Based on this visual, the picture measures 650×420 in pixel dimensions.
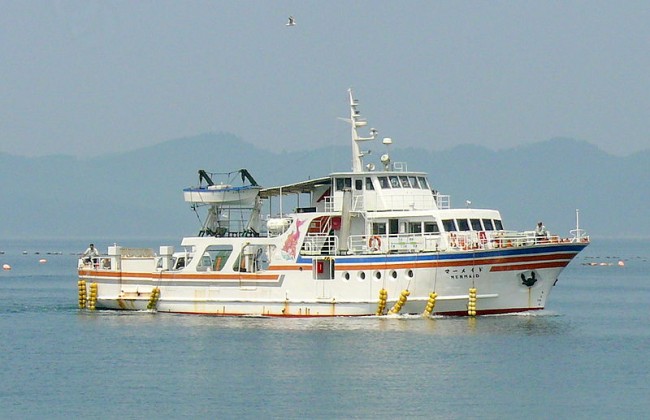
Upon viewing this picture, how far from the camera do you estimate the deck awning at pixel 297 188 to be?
5269cm

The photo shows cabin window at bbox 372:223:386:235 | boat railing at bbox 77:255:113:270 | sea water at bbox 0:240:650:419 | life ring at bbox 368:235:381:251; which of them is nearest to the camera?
sea water at bbox 0:240:650:419

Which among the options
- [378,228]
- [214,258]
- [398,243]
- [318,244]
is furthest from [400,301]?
[214,258]

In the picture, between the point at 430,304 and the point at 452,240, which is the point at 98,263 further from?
the point at 452,240

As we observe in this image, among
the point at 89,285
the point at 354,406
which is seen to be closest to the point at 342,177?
the point at 89,285

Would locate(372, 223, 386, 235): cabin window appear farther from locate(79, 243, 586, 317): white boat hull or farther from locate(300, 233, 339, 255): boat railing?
locate(79, 243, 586, 317): white boat hull

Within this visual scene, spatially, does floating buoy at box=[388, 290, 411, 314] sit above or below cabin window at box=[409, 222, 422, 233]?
below

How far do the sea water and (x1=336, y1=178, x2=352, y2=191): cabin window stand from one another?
5.61 m

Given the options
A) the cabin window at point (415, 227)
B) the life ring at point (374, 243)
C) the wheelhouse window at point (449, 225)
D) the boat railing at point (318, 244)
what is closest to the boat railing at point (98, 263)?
the boat railing at point (318, 244)

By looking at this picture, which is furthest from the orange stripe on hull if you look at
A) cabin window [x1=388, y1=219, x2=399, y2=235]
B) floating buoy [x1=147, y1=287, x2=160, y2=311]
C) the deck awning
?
floating buoy [x1=147, y1=287, x2=160, y2=311]

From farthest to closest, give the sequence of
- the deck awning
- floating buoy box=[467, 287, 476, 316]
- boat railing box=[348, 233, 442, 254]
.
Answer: the deck awning, boat railing box=[348, 233, 442, 254], floating buoy box=[467, 287, 476, 316]

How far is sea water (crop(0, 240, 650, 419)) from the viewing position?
3609 cm

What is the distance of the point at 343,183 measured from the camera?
2061 inches

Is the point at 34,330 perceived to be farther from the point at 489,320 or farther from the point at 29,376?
the point at 489,320

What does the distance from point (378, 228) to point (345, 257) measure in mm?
2206
